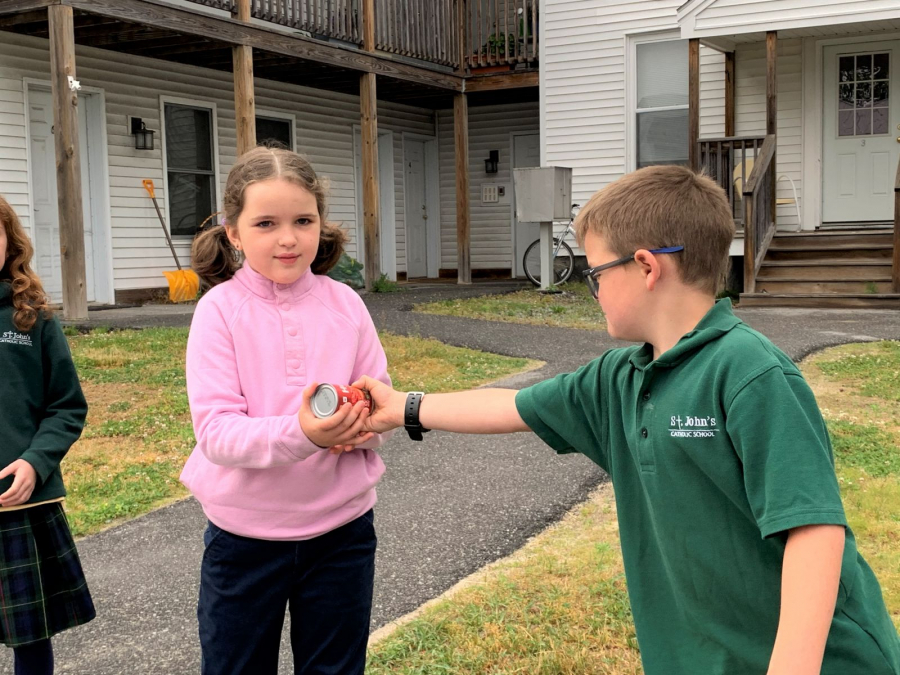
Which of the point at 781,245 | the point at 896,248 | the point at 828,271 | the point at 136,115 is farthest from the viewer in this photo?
the point at 781,245

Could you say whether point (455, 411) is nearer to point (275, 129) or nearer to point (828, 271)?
point (828, 271)

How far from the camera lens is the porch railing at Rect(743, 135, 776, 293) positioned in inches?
472

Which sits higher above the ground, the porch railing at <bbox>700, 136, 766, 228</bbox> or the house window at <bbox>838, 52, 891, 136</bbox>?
the house window at <bbox>838, 52, 891, 136</bbox>

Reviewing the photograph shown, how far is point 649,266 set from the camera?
171 cm

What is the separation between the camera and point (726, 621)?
5.33 feet

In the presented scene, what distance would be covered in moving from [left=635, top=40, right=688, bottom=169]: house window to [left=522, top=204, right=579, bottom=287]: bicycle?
1530 millimetres

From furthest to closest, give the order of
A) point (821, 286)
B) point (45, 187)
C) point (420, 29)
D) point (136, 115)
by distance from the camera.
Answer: point (420, 29), point (136, 115), point (821, 286), point (45, 187)

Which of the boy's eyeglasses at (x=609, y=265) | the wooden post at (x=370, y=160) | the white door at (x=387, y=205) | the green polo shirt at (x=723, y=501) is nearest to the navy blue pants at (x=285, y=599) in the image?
the green polo shirt at (x=723, y=501)

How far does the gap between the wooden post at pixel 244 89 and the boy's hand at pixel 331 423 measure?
34.7 feet

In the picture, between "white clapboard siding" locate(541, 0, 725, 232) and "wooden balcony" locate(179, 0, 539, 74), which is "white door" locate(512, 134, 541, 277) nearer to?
"wooden balcony" locate(179, 0, 539, 74)

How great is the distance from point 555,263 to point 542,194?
2.22 meters

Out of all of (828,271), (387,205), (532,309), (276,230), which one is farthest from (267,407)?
(387,205)

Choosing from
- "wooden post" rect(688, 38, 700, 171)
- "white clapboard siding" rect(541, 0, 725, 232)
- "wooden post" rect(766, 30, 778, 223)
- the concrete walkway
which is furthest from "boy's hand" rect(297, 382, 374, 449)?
Answer: "white clapboard siding" rect(541, 0, 725, 232)

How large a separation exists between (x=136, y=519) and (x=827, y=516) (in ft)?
12.0
